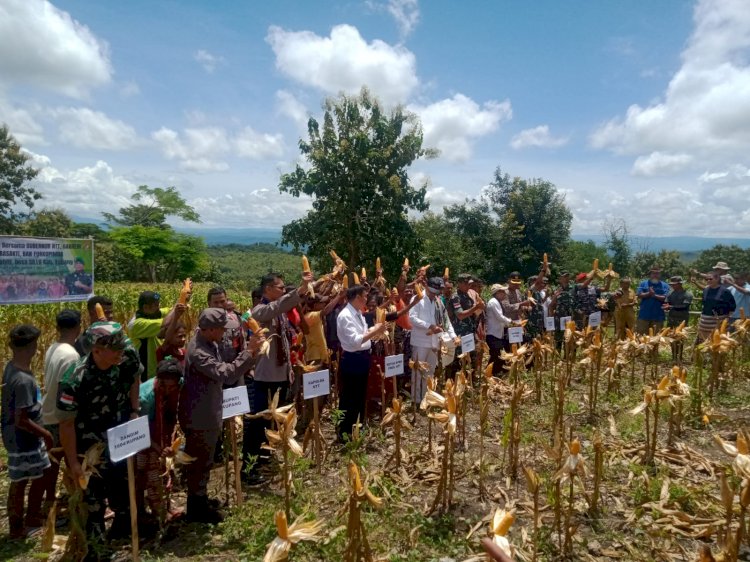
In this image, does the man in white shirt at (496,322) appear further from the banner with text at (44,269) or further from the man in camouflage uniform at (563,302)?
the banner with text at (44,269)

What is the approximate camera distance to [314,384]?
4.86m

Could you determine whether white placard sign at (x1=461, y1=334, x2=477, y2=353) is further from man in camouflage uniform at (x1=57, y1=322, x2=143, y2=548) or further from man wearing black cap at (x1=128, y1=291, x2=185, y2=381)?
man in camouflage uniform at (x1=57, y1=322, x2=143, y2=548)

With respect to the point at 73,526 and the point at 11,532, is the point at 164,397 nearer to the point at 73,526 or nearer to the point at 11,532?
the point at 73,526

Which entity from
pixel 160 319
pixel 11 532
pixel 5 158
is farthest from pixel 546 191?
pixel 5 158

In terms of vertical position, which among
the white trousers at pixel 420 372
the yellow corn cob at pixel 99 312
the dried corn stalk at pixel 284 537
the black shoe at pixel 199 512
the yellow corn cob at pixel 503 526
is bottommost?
the black shoe at pixel 199 512

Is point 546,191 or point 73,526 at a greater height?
point 546,191

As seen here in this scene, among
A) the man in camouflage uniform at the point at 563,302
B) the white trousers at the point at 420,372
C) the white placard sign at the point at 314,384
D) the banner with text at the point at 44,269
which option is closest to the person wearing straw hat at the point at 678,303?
the man in camouflage uniform at the point at 563,302

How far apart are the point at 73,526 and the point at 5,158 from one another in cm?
4033

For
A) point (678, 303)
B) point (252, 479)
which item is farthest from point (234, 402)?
point (678, 303)

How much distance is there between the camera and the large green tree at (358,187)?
51.3 feet

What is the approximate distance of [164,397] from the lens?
13.8 feet

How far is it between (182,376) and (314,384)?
126 cm

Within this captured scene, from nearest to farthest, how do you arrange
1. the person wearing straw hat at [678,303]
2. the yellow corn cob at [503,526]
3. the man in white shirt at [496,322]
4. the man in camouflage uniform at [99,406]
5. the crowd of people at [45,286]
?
the yellow corn cob at [503,526]
the man in camouflage uniform at [99,406]
the crowd of people at [45,286]
the man in white shirt at [496,322]
the person wearing straw hat at [678,303]

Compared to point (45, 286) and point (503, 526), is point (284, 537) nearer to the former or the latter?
point (503, 526)
